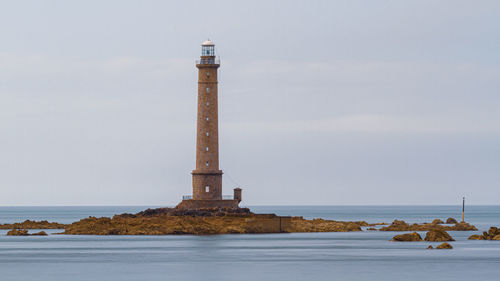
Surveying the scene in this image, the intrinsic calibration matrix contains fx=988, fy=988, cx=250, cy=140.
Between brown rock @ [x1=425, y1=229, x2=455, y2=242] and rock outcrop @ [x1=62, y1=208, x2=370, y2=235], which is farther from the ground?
rock outcrop @ [x1=62, y1=208, x2=370, y2=235]

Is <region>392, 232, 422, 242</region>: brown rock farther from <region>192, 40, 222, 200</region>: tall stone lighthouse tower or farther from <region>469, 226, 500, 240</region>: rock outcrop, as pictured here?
<region>192, 40, 222, 200</region>: tall stone lighthouse tower

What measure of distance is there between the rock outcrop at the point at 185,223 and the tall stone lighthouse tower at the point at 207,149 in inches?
38.9

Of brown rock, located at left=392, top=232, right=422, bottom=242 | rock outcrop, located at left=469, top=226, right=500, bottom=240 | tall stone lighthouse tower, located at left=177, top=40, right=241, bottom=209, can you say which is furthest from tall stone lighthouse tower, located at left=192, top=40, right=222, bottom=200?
rock outcrop, located at left=469, top=226, right=500, bottom=240

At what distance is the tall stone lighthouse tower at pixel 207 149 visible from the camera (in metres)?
74.6

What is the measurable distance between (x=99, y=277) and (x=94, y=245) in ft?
71.0

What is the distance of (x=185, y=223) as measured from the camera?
72.2 metres

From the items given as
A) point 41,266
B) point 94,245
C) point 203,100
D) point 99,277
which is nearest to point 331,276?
point 99,277

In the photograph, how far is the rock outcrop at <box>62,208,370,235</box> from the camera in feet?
236

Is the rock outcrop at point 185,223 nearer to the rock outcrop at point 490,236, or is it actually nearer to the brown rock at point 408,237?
the brown rock at point 408,237

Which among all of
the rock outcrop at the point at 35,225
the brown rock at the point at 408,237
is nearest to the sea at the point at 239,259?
the brown rock at the point at 408,237

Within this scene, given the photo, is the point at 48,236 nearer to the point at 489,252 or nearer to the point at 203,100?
the point at 203,100

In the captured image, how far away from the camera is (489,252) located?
59062 millimetres

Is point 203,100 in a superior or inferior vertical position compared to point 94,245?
superior

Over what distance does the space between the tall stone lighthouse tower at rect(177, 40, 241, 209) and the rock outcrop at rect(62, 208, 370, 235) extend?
0.99m
